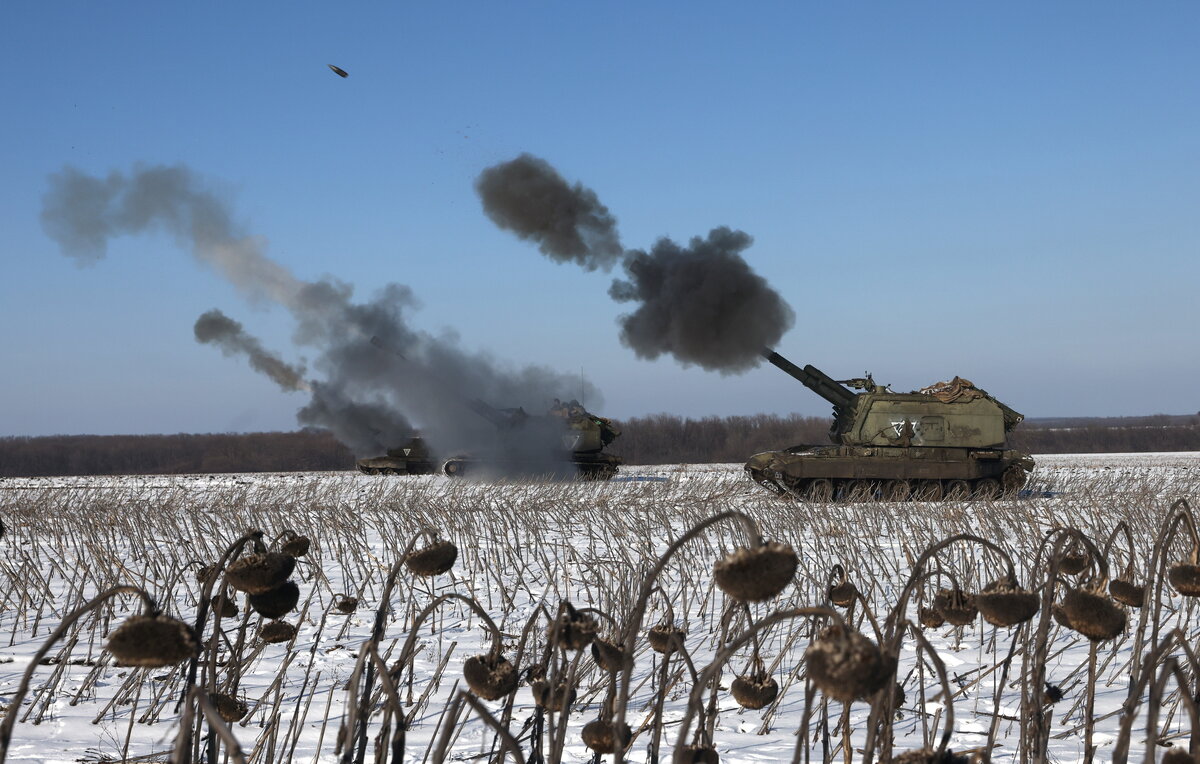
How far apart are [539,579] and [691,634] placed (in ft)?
6.98

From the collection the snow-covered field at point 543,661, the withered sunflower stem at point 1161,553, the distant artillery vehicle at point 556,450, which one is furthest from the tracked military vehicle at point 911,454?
the withered sunflower stem at point 1161,553

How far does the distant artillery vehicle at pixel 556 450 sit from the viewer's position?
2527 centimetres

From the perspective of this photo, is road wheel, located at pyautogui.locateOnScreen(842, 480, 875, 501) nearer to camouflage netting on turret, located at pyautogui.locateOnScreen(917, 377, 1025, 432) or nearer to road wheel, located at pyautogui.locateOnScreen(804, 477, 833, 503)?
road wheel, located at pyautogui.locateOnScreen(804, 477, 833, 503)

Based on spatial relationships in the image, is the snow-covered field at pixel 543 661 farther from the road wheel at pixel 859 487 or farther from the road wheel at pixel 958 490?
the road wheel at pixel 958 490

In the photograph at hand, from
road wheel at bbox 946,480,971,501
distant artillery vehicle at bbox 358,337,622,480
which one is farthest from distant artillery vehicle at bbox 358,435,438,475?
road wheel at bbox 946,480,971,501

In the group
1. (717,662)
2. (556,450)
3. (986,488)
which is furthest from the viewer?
(556,450)

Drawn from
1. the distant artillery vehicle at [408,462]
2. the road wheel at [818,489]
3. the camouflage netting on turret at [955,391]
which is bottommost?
the distant artillery vehicle at [408,462]

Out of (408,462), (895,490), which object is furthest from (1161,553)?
(408,462)

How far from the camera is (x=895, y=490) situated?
1702 centimetres

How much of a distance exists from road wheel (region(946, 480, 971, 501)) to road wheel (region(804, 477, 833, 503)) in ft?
6.45

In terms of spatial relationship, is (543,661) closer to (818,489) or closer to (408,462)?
(818,489)

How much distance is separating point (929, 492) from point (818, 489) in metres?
1.88

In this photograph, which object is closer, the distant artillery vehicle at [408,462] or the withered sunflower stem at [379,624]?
the withered sunflower stem at [379,624]

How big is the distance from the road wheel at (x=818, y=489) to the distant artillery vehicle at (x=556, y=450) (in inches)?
325
